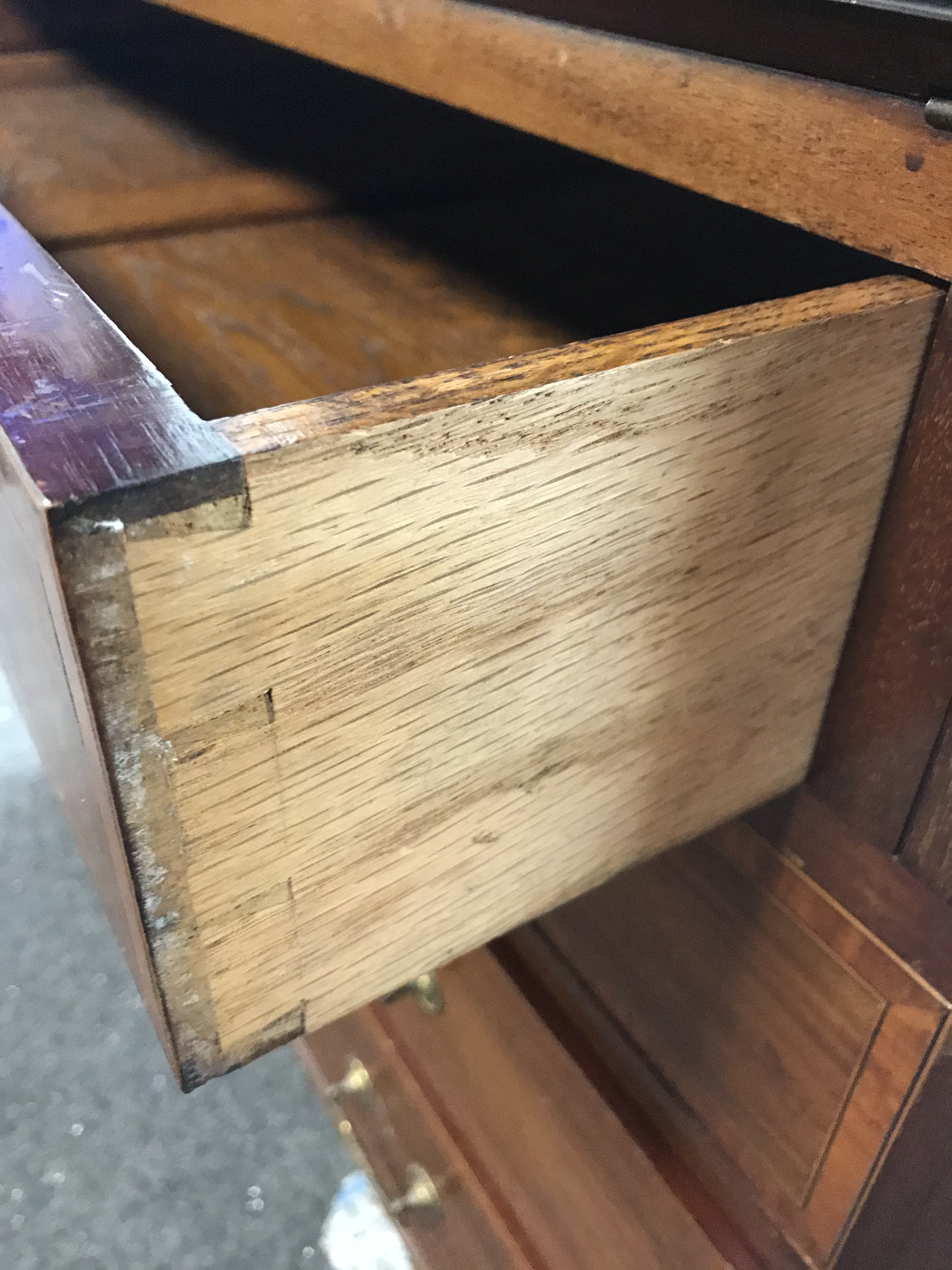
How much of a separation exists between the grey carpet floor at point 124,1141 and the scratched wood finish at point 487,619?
779 mm

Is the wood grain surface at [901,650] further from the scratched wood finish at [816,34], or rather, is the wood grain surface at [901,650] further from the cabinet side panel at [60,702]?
the cabinet side panel at [60,702]

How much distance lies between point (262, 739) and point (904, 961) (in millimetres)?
326

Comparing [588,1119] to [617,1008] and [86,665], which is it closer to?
[617,1008]

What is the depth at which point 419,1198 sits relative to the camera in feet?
2.62

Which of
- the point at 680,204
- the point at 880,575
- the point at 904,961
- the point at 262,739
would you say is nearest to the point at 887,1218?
the point at 904,961

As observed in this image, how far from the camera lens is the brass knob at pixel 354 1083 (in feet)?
2.85

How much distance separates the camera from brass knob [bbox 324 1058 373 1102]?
2.85 feet

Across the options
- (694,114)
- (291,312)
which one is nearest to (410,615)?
(694,114)

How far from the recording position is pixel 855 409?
342 mm

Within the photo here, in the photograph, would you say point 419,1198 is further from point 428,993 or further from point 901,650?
point 901,650

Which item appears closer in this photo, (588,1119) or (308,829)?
(308,829)

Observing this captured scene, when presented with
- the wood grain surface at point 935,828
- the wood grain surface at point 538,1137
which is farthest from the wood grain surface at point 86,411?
the wood grain surface at point 538,1137

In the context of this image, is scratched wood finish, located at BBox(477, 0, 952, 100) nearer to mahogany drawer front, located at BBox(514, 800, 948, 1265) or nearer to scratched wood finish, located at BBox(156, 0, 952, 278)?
scratched wood finish, located at BBox(156, 0, 952, 278)

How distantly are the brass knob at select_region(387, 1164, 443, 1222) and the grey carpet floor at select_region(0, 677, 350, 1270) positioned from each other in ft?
0.59
